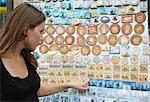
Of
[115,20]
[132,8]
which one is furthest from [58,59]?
[132,8]

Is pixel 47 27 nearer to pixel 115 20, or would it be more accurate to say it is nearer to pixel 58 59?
pixel 58 59

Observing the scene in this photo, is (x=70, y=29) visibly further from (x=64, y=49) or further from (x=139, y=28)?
(x=139, y=28)

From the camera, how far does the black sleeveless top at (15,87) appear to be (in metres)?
1.38

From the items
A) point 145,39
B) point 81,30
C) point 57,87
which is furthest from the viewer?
point 81,30

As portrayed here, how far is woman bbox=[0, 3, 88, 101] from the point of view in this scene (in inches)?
54.6

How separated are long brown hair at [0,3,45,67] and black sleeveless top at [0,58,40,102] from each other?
104 millimetres

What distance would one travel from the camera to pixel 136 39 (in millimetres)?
1628

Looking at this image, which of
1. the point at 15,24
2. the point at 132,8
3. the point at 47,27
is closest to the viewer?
the point at 15,24

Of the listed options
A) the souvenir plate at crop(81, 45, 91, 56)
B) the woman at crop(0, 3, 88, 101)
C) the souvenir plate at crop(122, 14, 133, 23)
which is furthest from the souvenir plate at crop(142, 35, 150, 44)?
the woman at crop(0, 3, 88, 101)

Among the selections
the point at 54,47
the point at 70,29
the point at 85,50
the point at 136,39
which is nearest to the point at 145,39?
the point at 136,39

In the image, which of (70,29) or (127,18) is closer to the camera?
(127,18)

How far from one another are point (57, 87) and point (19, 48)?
36 cm

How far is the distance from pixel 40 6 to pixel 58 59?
36 cm

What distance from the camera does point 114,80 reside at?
1.71m
